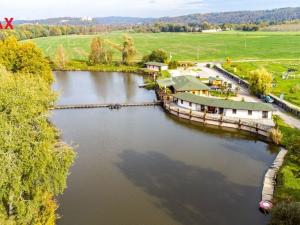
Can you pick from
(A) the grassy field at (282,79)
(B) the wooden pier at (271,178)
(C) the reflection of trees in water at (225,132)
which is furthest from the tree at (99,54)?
(B) the wooden pier at (271,178)

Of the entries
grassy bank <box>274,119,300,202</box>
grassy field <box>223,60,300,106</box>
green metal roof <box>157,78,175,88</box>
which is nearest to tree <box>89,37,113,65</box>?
grassy field <box>223,60,300,106</box>

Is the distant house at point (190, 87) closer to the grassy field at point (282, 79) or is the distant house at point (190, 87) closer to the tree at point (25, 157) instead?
the grassy field at point (282, 79)

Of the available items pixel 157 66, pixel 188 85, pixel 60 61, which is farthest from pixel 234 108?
pixel 60 61

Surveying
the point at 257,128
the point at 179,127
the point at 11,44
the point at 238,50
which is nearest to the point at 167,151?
the point at 179,127

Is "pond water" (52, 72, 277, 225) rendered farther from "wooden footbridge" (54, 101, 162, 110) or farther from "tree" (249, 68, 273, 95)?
"tree" (249, 68, 273, 95)

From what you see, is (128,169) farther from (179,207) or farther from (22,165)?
(22,165)

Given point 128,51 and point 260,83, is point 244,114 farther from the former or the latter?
point 128,51
